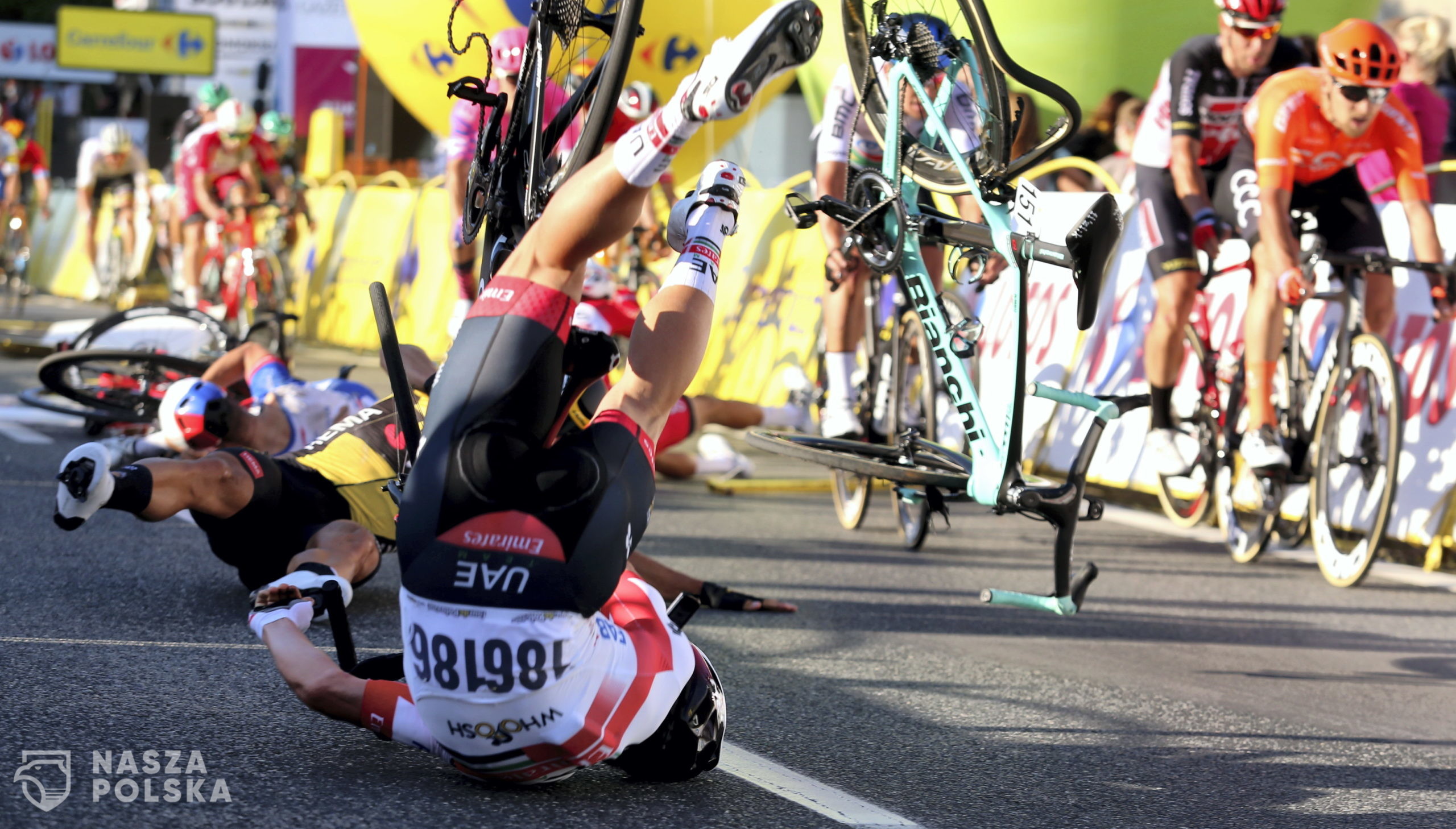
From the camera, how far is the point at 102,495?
4.71 m

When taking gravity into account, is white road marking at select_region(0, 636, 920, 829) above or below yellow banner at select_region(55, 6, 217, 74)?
below

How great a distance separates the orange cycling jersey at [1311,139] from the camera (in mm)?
6996

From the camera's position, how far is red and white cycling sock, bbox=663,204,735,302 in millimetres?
3828

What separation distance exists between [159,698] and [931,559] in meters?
3.84

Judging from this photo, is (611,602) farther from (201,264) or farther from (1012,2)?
(201,264)

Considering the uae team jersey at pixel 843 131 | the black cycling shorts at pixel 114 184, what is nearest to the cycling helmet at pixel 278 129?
the black cycling shorts at pixel 114 184

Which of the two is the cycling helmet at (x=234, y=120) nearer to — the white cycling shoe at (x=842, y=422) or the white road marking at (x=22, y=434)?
the white road marking at (x=22, y=434)

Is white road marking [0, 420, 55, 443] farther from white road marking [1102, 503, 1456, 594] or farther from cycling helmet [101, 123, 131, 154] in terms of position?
cycling helmet [101, 123, 131, 154]

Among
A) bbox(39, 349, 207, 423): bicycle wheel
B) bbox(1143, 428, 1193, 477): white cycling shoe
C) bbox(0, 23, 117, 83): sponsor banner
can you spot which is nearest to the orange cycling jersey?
bbox(1143, 428, 1193, 477): white cycling shoe

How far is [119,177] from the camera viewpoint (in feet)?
72.2

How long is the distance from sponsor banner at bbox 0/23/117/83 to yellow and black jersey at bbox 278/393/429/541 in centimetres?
5662

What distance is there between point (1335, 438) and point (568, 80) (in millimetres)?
4013

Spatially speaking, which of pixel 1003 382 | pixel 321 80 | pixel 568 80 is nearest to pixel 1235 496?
pixel 1003 382

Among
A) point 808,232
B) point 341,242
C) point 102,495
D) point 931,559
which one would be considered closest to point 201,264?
point 341,242
